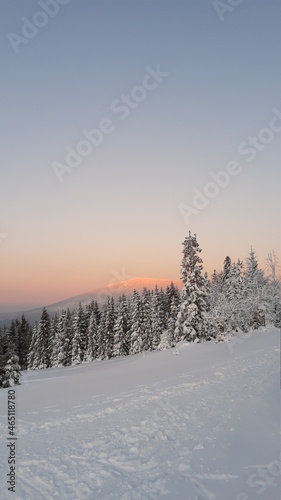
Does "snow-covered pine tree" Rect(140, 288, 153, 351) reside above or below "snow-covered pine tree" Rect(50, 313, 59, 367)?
above

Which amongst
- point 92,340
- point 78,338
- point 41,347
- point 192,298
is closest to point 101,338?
point 92,340

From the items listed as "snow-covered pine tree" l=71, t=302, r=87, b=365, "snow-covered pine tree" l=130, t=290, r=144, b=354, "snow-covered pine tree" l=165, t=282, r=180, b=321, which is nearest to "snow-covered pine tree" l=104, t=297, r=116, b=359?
"snow-covered pine tree" l=130, t=290, r=144, b=354

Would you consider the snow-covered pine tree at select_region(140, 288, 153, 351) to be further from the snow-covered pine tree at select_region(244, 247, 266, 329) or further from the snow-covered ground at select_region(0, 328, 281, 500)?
the snow-covered ground at select_region(0, 328, 281, 500)

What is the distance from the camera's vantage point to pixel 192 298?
33.4 m

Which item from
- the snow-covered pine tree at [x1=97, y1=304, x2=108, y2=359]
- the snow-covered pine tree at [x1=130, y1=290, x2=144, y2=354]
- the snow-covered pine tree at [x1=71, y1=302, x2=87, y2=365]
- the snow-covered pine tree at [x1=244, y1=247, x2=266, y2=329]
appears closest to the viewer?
the snow-covered pine tree at [x1=244, y1=247, x2=266, y2=329]

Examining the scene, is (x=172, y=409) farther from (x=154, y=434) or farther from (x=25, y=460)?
(x=25, y=460)

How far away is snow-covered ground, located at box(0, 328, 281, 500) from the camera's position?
20.1 feet

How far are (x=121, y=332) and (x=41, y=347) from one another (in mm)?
18191

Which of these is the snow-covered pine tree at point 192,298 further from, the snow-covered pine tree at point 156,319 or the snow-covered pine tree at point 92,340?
the snow-covered pine tree at point 92,340

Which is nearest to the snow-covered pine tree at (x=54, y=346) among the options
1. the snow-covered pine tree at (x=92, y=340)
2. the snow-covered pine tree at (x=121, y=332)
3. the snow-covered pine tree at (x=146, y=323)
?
the snow-covered pine tree at (x=92, y=340)

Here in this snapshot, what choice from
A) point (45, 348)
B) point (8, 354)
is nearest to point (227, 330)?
point (8, 354)

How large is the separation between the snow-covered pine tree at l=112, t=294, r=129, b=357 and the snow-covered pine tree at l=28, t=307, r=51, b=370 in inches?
603

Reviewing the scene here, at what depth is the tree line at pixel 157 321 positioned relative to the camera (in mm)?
33188

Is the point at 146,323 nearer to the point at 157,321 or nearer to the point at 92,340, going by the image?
the point at 157,321
